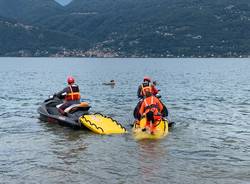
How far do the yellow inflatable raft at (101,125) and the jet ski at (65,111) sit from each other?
1.27 ft

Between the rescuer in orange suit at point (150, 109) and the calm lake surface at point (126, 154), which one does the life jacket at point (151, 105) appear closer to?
the rescuer in orange suit at point (150, 109)

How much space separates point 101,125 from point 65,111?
2782 millimetres

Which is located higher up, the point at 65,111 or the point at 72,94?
the point at 72,94

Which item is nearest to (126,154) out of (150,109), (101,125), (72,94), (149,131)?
(149,131)

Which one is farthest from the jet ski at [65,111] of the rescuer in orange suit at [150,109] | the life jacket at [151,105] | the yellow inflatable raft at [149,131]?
the life jacket at [151,105]

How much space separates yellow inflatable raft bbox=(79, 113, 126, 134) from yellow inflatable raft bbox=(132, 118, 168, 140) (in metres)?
0.70

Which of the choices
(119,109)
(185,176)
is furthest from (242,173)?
(119,109)

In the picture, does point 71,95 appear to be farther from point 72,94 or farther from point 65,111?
point 65,111

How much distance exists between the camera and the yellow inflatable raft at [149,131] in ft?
63.3

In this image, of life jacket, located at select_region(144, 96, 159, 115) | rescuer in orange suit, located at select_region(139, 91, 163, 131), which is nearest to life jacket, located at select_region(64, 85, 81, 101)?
rescuer in orange suit, located at select_region(139, 91, 163, 131)

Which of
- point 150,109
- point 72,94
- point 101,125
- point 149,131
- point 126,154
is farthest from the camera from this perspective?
point 72,94

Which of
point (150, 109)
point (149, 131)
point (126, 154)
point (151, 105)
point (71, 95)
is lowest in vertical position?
point (126, 154)

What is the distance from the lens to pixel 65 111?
2253 centimetres

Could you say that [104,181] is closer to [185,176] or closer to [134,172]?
[134,172]
